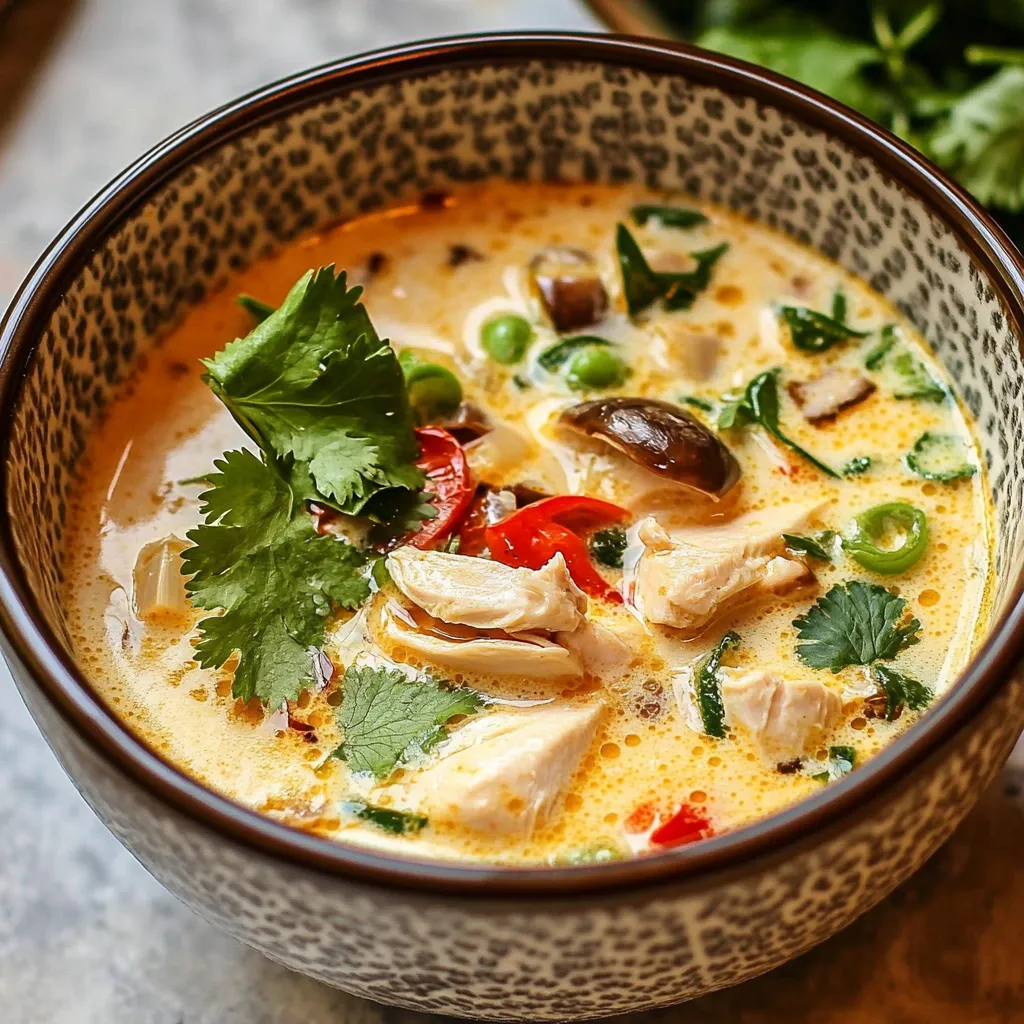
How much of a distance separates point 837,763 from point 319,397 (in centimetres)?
83

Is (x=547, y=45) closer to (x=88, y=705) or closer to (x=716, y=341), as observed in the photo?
(x=716, y=341)

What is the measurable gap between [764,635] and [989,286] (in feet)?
1.80

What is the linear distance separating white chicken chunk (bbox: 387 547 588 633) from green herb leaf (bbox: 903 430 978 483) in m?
0.54

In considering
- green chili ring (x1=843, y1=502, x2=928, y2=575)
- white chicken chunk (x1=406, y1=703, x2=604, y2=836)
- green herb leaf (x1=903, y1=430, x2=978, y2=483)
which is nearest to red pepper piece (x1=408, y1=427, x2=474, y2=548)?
white chicken chunk (x1=406, y1=703, x2=604, y2=836)

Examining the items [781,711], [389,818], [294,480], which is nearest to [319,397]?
[294,480]

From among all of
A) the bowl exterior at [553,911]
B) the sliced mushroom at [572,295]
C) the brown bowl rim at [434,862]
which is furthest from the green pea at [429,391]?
the bowl exterior at [553,911]

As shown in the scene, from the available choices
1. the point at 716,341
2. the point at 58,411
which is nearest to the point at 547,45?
the point at 716,341

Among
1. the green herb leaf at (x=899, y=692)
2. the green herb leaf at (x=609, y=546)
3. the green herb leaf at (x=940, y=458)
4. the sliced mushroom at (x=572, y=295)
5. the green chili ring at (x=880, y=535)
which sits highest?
the sliced mushroom at (x=572, y=295)

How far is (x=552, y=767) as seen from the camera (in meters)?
1.62

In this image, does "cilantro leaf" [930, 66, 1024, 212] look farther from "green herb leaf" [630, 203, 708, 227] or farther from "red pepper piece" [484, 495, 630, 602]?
"red pepper piece" [484, 495, 630, 602]

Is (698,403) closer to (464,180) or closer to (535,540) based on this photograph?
(535,540)

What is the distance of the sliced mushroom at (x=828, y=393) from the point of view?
2.06 meters

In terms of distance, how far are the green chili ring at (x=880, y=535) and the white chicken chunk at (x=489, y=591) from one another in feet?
1.25

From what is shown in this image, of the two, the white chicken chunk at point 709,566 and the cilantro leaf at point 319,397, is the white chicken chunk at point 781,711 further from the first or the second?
the cilantro leaf at point 319,397
